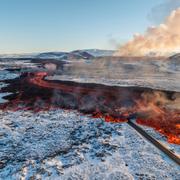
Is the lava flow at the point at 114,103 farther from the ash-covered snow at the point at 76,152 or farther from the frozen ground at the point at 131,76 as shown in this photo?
the frozen ground at the point at 131,76

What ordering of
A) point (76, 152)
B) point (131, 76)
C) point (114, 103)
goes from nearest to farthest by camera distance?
Answer: point (76, 152) → point (114, 103) → point (131, 76)

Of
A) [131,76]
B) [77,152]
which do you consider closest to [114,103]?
[77,152]

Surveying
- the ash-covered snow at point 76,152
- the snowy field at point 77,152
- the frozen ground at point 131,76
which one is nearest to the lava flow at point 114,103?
the snowy field at point 77,152

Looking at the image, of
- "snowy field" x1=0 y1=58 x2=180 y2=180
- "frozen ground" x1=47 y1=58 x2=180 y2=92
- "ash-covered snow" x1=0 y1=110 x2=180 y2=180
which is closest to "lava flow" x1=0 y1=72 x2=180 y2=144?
"snowy field" x1=0 y1=58 x2=180 y2=180

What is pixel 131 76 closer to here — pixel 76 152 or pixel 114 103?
pixel 114 103

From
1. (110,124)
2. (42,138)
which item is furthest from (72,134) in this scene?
(110,124)
